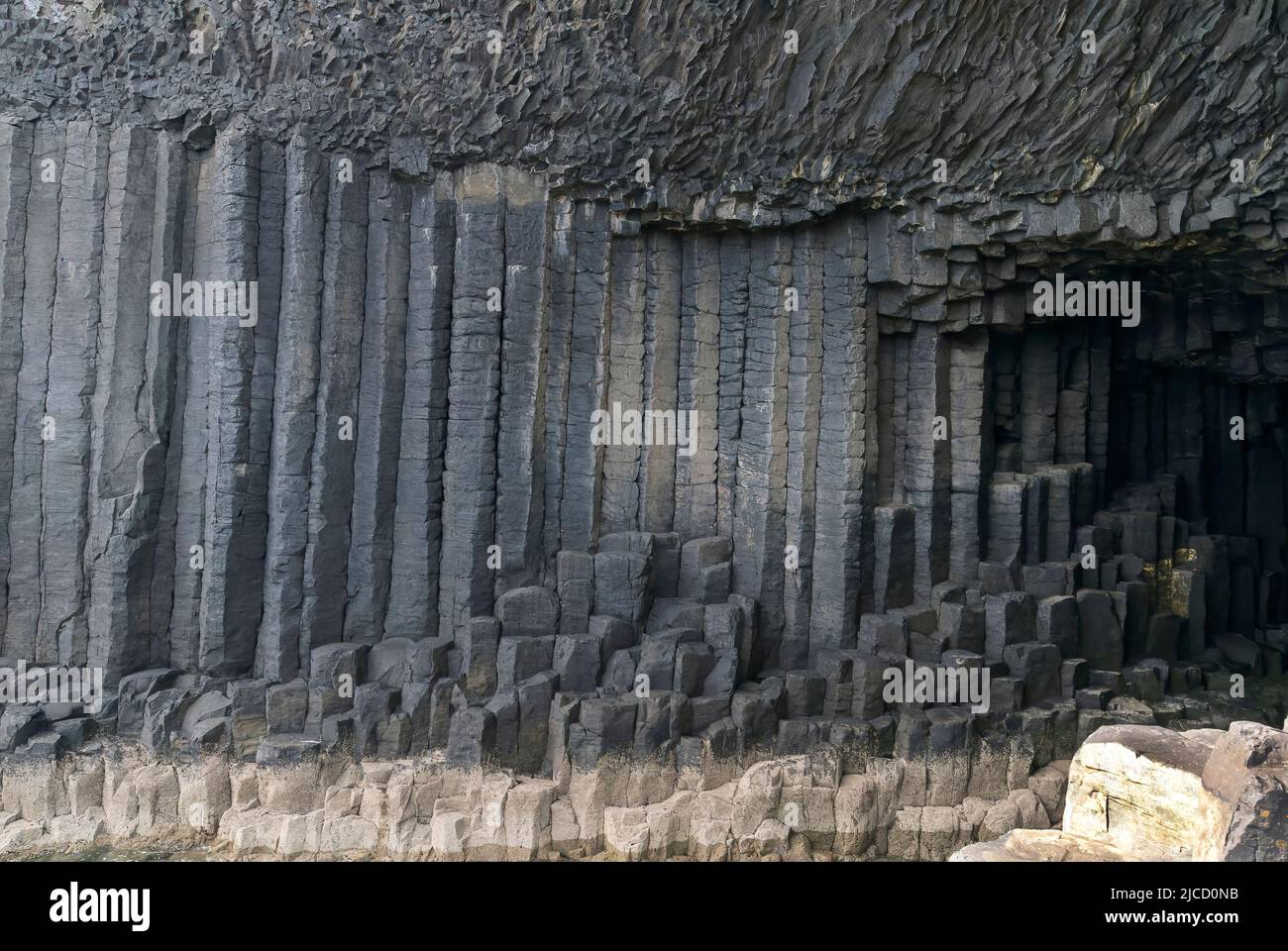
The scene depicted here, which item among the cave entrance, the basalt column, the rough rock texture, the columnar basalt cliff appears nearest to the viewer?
the rough rock texture

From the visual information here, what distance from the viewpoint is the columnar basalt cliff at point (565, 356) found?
32.8ft

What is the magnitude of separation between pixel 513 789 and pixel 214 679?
126 inches

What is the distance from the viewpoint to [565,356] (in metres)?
11.0

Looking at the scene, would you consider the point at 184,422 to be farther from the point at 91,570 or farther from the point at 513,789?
the point at 513,789

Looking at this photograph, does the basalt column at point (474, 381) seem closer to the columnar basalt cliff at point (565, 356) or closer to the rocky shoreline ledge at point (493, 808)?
the columnar basalt cliff at point (565, 356)

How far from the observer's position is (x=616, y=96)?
10352mm

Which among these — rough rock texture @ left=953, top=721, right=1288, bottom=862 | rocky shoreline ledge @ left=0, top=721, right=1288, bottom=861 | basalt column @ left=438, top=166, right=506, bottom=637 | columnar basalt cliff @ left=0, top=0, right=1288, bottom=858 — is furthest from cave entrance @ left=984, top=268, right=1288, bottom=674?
rough rock texture @ left=953, top=721, right=1288, bottom=862

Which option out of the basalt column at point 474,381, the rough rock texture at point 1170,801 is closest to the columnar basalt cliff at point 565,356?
the basalt column at point 474,381

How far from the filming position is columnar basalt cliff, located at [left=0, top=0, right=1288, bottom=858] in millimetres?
9984

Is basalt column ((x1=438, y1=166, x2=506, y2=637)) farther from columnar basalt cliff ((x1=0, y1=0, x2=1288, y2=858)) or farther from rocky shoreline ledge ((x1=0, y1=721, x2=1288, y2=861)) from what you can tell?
rocky shoreline ledge ((x1=0, y1=721, x2=1288, y2=861))

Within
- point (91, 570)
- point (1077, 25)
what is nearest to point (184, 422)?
point (91, 570)

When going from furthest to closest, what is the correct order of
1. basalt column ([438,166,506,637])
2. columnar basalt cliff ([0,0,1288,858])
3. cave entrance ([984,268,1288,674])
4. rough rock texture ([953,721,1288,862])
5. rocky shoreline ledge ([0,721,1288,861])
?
cave entrance ([984,268,1288,674]), basalt column ([438,166,506,637]), columnar basalt cliff ([0,0,1288,858]), rocky shoreline ledge ([0,721,1288,861]), rough rock texture ([953,721,1288,862])

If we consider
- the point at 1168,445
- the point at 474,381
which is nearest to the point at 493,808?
the point at 474,381

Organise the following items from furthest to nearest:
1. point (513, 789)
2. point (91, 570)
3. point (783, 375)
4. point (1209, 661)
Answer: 1. point (1209, 661)
2. point (783, 375)
3. point (91, 570)
4. point (513, 789)
